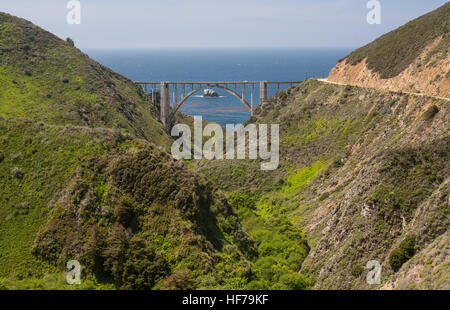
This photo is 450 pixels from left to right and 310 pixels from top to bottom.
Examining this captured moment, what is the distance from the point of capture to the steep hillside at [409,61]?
4844 centimetres

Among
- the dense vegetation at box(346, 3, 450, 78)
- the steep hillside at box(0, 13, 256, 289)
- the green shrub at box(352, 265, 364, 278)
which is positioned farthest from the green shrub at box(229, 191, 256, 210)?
the dense vegetation at box(346, 3, 450, 78)

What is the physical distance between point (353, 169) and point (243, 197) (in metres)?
12.5

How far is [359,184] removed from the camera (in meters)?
36.2

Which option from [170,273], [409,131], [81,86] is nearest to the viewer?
[170,273]

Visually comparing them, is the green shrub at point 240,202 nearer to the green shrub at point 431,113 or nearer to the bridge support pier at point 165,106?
the green shrub at point 431,113

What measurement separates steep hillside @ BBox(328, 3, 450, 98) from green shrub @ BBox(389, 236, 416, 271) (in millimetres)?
22358

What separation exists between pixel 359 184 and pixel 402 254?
419 inches

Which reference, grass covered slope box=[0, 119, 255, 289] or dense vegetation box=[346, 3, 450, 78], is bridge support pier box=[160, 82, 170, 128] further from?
grass covered slope box=[0, 119, 255, 289]

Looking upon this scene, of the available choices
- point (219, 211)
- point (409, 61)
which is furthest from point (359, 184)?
point (409, 61)

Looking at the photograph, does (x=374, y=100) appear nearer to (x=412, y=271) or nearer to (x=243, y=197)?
(x=243, y=197)

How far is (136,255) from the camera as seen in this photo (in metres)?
28.8

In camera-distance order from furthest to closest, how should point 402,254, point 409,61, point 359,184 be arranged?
point 409,61 < point 359,184 < point 402,254

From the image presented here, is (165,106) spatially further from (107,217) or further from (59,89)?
(107,217)

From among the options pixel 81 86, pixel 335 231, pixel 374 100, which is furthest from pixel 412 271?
pixel 81 86
